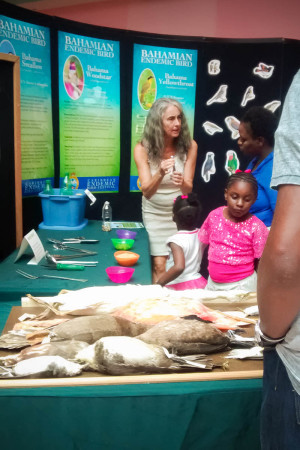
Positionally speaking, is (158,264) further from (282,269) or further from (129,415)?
(282,269)

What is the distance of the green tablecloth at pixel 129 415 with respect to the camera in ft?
3.33

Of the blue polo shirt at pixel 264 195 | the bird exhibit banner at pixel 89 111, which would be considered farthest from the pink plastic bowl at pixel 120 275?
the bird exhibit banner at pixel 89 111

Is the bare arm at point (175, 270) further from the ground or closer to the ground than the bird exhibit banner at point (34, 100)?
closer to the ground

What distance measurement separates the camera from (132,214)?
428cm

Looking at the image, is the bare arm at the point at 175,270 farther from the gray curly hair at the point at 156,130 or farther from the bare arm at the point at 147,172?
the gray curly hair at the point at 156,130

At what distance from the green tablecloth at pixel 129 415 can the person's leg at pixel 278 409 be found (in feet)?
0.47

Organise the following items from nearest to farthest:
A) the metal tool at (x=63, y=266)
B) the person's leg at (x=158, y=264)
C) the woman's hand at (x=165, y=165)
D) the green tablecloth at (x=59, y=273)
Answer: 1. the green tablecloth at (x=59, y=273)
2. the metal tool at (x=63, y=266)
3. the woman's hand at (x=165, y=165)
4. the person's leg at (x=158, y=264)

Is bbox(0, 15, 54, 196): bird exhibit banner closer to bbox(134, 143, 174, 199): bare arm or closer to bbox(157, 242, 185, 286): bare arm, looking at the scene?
bbox(134, 143, 174, 199): bare arm

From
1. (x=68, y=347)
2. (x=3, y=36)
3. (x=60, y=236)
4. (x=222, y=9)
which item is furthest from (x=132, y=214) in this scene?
(x=68, y=347)

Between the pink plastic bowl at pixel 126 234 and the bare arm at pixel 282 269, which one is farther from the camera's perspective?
the pink plastic bowl at pixel 126 234

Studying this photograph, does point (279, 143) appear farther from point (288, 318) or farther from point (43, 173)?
point (43, 173)

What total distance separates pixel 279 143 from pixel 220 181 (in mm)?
3597

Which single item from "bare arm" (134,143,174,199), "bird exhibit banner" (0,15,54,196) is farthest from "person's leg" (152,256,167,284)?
"bird exhibit banner" (0,15,54,196)

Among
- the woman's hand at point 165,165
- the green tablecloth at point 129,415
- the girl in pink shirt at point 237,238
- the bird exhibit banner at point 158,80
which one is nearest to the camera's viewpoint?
the green tablecloth at point 129,415
